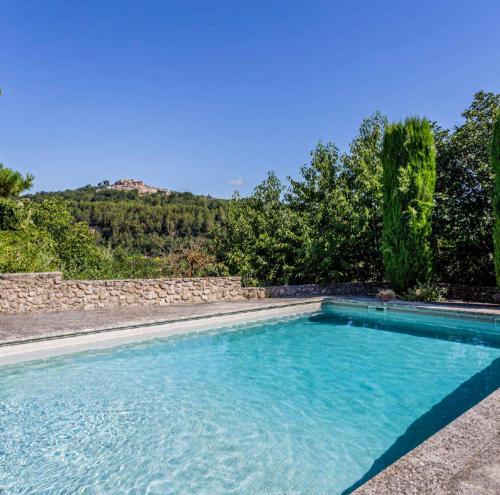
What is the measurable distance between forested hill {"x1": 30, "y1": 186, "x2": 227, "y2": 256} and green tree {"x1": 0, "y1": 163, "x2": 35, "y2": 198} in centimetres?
1500

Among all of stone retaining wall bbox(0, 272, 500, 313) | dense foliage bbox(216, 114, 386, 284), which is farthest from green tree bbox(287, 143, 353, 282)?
stone retaining wall bbox(0, 272, 500, 313)

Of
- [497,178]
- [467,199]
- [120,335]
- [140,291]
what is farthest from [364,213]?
[120,335]

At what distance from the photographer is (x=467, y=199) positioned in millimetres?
12328

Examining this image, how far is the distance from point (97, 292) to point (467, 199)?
1159 centimetres

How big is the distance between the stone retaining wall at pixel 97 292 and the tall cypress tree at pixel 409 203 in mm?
5324

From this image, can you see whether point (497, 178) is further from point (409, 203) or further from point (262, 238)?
point (262, 238)

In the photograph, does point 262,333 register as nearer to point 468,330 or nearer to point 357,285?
point 468,330

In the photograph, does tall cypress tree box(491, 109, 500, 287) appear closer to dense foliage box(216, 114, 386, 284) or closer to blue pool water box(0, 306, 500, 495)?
blue pool water box(0, 306, 500, 495)

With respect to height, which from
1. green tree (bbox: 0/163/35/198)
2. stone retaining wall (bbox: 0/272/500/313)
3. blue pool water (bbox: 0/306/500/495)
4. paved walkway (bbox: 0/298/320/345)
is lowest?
blue pool water (bbox: 0/306/500/495)

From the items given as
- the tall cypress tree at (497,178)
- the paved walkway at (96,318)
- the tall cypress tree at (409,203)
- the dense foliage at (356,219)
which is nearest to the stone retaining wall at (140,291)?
the paved walkway at (96,318)

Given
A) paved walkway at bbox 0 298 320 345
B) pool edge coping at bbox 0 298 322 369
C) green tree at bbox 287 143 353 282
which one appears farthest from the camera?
green tree at bbox 287 143 353 282

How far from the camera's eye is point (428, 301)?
37.3 feet

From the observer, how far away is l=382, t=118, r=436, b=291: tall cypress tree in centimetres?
1194

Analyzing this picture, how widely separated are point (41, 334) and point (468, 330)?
886 cm
